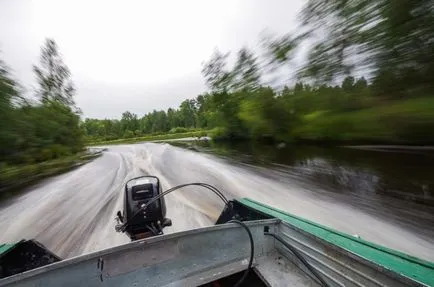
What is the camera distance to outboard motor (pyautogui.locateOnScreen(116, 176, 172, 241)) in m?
2.47

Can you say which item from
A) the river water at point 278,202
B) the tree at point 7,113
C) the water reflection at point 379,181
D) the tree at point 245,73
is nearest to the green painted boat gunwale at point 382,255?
the river water at point 278,202

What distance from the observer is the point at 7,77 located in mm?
9609

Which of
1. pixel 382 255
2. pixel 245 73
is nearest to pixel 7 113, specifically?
pixel 382 255

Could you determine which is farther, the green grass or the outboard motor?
the green grass

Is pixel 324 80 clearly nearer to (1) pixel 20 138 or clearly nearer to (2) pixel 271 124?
(2) pixel 271 124

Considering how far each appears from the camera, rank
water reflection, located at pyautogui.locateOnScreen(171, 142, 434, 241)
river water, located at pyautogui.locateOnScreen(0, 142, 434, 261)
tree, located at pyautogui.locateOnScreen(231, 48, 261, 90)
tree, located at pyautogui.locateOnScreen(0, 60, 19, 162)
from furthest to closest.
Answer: tree, located at pyautogui.locateOnScreen(231, 48, 261, 90)
tree, located at pyautogui.locateOnScreen(0, 60, 19, 162)
water reflection, located at pyautogui.locateOnScreen(171, 142, 434, 241)
river water, located at pyautogui.locateOnScreen(0, 142, 434, 261)

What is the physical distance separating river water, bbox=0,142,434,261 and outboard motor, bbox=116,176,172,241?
1.01 meters

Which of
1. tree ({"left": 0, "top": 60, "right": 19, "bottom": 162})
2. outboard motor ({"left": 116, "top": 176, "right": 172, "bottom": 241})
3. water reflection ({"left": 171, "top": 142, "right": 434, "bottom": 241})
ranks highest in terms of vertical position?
tree ({"left": 0, "top": 60, "right": 19, "bottom": 162})

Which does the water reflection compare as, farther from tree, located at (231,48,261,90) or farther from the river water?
tree, located at (231,48,261,90)

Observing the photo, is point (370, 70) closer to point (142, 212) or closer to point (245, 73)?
point (142, 212)

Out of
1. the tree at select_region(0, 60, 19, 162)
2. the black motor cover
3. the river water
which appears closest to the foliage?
the tree at select_region(0, 60, 19, 162)

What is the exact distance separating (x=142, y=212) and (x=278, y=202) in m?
3.12

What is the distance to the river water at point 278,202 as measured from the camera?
3525mm

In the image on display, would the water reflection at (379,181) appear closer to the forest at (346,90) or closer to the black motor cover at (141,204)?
the forest at (346,90)
